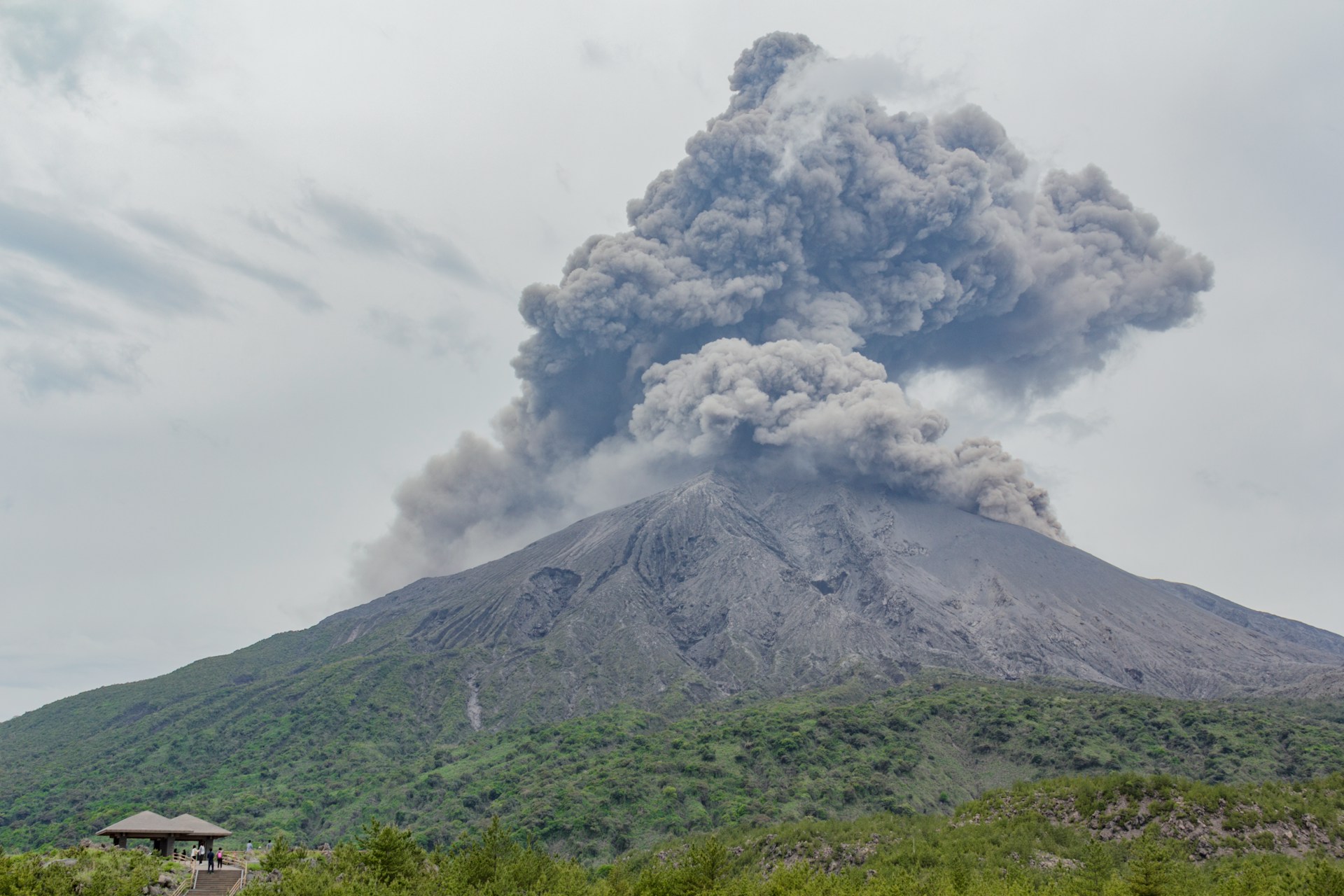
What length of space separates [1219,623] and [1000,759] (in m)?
85.3

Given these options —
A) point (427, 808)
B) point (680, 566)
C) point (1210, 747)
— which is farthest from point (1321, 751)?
point (680, 566)

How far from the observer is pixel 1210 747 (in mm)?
85750

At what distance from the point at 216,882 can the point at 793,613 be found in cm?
11712

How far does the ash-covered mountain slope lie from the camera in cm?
13188

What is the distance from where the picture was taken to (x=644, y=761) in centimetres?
9150

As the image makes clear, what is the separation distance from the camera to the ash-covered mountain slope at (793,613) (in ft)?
433

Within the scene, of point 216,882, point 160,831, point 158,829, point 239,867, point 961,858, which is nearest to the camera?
point 216,882

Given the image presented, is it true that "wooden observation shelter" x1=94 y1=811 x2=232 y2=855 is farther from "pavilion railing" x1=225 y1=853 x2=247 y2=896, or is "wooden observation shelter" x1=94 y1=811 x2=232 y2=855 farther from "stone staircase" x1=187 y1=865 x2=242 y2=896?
"stone staircase" x1=187 y1=865 x2=242 y2=896

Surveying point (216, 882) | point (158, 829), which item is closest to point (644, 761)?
point (158, 829)

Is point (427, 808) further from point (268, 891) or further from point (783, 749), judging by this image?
point (268, 891)

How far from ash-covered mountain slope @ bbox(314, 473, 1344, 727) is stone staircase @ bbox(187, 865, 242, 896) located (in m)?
84.3

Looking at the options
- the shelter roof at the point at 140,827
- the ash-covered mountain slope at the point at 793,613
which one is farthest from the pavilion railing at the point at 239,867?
the ash-covered mountain slope at the point at 793,613

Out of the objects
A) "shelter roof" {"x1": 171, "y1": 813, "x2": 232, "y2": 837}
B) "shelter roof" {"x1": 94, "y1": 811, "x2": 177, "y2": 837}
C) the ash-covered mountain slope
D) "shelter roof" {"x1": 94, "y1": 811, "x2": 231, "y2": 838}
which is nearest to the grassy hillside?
the ash-covered mountain slope

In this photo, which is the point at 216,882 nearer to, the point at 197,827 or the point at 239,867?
the point at 239,867
